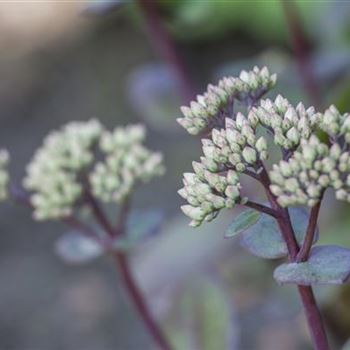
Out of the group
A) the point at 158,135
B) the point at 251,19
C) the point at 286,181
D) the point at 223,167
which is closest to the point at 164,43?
the point at 223,167

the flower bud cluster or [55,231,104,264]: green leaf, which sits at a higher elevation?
[55,231,104,264]: green leaf

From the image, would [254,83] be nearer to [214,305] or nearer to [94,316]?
[214,305]

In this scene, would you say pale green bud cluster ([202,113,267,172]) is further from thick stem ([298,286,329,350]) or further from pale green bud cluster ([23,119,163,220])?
pale green bud cluster ([23,119,163,220])

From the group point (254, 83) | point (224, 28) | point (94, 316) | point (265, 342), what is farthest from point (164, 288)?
point (224, 28)

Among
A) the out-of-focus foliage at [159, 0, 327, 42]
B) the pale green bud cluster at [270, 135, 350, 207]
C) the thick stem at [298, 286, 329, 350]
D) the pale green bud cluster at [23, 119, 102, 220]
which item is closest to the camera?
the pale green bud cluster at [270, 135, 350, 207]

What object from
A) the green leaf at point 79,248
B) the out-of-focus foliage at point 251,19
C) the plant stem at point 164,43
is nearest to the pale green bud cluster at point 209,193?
the green leaf at point 79,248

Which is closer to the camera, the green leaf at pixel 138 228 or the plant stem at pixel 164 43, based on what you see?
the green leaf at pixel 138 228

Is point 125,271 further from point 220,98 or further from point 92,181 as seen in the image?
point 220,98

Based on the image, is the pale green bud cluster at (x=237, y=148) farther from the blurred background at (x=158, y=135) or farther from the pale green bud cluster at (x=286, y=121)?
the blurred background at (x=158, y=135)

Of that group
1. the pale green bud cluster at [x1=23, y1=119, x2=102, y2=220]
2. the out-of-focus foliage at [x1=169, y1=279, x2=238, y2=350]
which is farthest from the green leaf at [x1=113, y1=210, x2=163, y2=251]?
the out-of-focus foliage at [x1=169, y1=279, x2=238, y2=350]
